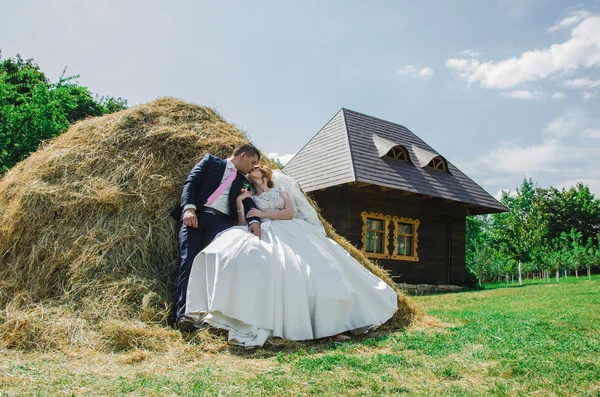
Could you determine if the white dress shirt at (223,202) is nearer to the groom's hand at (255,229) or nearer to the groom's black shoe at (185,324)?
the groom's hand at (255,229)

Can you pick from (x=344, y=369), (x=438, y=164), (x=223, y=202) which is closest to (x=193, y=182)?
(x=223, y=202)

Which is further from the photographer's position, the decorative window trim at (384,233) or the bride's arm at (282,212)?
the decorative window trim at (384,233)

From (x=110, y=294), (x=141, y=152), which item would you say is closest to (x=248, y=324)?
(x=110, y=294)

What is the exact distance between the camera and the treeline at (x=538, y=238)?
22.4 metres

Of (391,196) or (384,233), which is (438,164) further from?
(384,233)

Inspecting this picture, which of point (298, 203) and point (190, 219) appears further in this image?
point (298, 203)

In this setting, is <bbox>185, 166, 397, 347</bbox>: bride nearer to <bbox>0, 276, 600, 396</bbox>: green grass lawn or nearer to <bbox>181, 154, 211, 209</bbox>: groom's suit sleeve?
<bbox>0, 276, 600, 396</bbox>: green grass lawn

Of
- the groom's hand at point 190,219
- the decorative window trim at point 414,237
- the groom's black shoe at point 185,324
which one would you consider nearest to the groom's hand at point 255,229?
the groom's hand at point 190,219

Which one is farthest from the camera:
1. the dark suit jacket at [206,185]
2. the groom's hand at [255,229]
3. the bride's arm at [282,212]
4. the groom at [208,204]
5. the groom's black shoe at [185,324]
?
the bride's arm at [282,212]

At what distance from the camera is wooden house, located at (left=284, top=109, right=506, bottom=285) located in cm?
1430

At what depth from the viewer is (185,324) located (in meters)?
4.21

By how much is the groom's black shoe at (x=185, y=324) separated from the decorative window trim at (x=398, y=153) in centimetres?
1264

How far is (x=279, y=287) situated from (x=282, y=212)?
120 cm

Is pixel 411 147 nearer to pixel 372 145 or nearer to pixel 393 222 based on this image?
pixel 372 145
